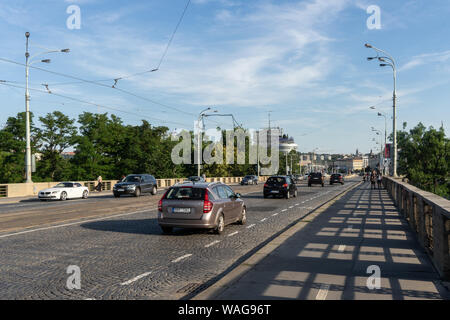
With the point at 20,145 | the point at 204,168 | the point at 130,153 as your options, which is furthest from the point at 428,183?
the point at 20,145

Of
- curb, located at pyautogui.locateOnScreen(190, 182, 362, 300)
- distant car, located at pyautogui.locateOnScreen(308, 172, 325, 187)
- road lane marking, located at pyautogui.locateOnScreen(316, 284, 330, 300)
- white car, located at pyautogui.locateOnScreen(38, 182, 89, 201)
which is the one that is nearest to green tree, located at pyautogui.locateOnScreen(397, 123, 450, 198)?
distant car, located at pyautogui.locateOnScreen(308, 172, 325, 187)

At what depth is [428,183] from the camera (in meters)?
68.6

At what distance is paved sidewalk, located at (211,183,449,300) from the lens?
18.0ft

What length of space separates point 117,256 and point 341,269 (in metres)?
4.28

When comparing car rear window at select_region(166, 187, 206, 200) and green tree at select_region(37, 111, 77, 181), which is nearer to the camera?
car rear window at select_region(166, 187, 206, 200)

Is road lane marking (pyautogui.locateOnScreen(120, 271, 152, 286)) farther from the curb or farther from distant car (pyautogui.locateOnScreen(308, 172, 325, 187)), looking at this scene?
distant car (pyautogui.locateOnScreen(308, 172, 325, 187))

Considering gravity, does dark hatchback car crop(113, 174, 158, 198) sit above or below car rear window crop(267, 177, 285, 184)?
below

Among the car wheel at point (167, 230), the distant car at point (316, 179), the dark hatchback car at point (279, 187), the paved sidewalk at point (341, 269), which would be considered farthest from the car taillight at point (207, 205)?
the distant car at point (316, 179)

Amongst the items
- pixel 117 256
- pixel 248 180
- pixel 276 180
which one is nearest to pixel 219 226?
pixel 117 256

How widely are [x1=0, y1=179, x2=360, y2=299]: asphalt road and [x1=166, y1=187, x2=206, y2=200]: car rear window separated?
103 centimetres
